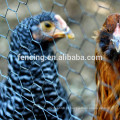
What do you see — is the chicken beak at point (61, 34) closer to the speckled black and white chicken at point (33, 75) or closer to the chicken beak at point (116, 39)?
the speckled black and white chicken at point (33, 75)

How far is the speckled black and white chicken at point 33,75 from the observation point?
1188 millimetres

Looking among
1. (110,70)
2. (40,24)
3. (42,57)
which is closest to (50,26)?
(40,24)

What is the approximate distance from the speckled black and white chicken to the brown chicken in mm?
246

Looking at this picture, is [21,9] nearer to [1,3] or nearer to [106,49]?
[1,3]

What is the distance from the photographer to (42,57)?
1216mm

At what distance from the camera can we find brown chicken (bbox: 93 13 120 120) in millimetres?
907

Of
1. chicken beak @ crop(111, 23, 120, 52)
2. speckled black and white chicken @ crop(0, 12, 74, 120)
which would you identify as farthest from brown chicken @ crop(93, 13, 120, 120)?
speckled black and white chicken @ crop(0, 12, 74, 120)

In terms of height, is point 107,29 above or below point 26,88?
above

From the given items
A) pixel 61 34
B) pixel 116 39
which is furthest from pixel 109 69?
pixel 61 34

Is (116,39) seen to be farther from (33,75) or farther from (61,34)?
(33,75)

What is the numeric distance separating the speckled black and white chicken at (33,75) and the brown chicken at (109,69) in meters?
0.25

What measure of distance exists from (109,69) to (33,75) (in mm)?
456

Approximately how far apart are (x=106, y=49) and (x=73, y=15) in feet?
4.67

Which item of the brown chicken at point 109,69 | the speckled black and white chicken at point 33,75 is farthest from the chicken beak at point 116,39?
the speckled black and white chicken at point 33,75
